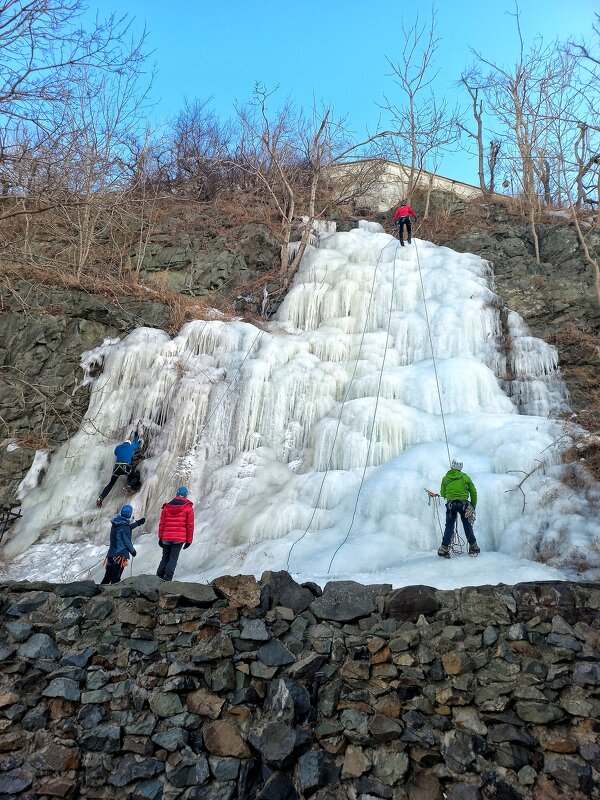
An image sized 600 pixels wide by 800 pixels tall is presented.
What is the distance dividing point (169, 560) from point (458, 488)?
135 inches

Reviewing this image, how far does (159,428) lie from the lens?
10.0m

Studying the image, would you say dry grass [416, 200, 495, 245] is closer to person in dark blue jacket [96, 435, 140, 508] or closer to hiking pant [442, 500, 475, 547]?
person in dark blue jacket [96, 435, 140, 508]

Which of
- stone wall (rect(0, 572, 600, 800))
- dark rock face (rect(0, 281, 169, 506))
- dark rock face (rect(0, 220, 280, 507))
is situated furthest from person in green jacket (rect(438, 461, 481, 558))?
dark rock face (rect(0, 281, 169, 506))

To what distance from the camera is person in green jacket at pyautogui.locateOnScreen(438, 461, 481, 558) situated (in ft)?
19.6

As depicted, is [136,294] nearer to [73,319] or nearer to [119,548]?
[73,319]

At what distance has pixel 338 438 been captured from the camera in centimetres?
850

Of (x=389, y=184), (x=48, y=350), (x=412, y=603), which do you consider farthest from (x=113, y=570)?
(x=389, y=184)

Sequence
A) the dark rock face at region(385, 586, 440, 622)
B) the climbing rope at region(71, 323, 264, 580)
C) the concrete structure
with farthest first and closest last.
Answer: the concrete structure, the climbing rope at region(71, 323, 264, 580), the dark rock face at region(385, 586, 440, 622)

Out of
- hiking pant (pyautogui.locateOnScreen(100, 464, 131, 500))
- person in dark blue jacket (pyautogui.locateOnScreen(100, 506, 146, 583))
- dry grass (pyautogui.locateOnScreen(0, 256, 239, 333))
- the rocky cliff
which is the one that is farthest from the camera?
dry grass (pyautogui.locateOnScreen(0, 256, 239, 333))

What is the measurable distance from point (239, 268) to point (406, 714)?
13.0m

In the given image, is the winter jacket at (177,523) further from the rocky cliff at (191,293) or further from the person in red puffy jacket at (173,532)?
the rocky cliff at (191,293)

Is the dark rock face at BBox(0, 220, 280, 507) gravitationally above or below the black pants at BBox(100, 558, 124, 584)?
above

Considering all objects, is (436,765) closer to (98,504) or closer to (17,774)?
(17,774)

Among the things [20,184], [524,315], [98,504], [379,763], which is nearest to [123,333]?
[98,504]
